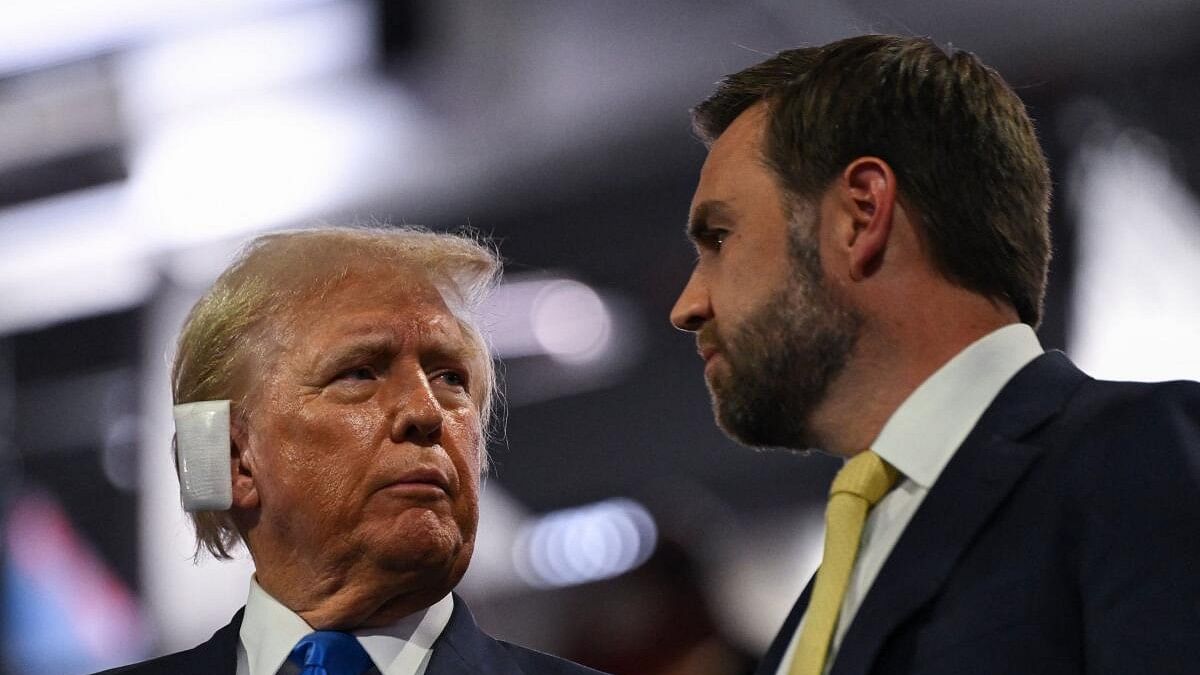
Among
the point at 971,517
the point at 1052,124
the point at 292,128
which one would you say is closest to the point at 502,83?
the point at 292,128

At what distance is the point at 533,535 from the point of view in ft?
21.9

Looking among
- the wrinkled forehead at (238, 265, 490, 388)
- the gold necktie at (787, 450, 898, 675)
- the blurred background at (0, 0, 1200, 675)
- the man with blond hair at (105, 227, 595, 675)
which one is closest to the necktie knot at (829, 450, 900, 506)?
the gold necktie at (787, 450, 898, 675)

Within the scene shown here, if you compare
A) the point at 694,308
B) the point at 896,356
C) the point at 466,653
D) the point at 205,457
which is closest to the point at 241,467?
the point at 205,457

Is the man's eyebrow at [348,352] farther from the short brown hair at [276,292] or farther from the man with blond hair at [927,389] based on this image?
the man with blond hair at [927,389]

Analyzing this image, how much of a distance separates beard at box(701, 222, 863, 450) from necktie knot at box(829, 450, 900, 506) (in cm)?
9

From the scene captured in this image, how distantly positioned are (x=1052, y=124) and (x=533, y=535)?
9.57 feet

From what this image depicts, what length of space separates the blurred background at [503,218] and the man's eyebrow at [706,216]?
2684 mm

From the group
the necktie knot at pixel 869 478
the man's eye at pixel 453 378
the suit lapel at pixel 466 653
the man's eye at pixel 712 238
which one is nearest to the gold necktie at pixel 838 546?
the necktie knot at pixel 869 478

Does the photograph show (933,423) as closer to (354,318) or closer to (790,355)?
(790,355)

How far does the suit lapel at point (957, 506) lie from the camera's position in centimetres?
150

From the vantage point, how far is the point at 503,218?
629 centimetres

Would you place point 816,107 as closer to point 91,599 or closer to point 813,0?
point 813,0

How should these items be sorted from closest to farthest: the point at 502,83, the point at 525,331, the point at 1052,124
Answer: the point at 1052,124 → the point at 502,83 → the point at 525,331

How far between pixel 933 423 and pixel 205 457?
1061 mm
